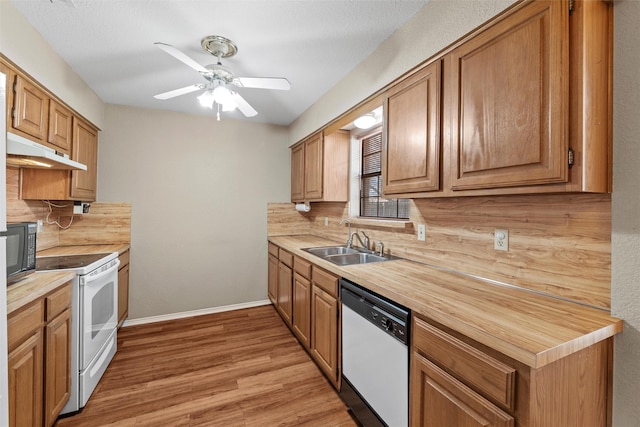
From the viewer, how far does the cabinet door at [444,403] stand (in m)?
0.91

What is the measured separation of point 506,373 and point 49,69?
3148 mm

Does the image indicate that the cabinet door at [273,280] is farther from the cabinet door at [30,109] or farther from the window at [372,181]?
the cabinet door at [30,109]

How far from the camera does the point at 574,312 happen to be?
1.08 meters

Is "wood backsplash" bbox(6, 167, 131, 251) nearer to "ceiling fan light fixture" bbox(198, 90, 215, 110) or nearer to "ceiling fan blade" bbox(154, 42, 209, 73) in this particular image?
"ceiling fan light fixture" bbox(198, 90, 215, 110)

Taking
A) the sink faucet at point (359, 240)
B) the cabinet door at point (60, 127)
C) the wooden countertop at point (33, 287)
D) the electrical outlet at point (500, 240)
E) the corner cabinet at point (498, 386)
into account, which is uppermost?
the cabinet door at point (60, 127)

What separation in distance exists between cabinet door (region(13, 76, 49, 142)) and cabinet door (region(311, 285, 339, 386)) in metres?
2.25

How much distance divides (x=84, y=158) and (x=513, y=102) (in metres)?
3.37

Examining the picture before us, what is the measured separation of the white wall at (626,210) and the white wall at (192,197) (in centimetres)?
321

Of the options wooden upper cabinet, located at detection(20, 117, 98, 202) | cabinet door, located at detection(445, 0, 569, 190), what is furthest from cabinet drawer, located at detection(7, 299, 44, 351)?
cabinet door, located at detection(445, 0, 569, 190)

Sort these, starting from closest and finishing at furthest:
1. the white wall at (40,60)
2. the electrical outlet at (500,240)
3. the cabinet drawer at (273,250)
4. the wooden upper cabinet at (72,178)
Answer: the electrical outlet at (500,240)
the white wall at (40,60)
the wooden upper cabinet at (72,178)
the cabinet drawer at (273,250)

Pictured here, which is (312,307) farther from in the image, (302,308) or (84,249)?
(84,249)

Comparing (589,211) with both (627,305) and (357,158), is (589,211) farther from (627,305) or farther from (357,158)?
(357,158)

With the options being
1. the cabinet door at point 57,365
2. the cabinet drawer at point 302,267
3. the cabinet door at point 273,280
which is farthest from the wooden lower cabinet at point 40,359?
the cabinet door at point 273,280

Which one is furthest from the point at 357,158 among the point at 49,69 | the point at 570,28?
the point at 49,69
